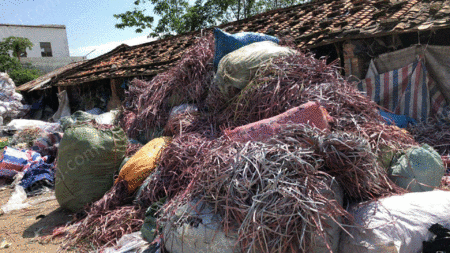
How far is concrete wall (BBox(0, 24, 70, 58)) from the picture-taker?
88.3ft

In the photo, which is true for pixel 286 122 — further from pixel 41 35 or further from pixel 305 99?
pixel 41 35

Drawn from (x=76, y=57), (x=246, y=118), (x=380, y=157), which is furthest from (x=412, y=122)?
(x=76, y=57)

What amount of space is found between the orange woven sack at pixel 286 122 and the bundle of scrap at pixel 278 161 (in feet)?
0.08

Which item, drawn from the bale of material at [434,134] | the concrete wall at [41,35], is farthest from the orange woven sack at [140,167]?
the concrete wall at [41,35]

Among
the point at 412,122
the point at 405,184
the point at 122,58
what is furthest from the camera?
the point at 122,58

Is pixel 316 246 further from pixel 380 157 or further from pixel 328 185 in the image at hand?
pixel 380 157

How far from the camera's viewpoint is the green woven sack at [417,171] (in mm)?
2365

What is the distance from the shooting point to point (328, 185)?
193 cm

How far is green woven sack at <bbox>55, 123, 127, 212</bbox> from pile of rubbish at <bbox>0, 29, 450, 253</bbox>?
0.04 feet

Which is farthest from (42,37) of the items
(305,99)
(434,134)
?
(434,134)

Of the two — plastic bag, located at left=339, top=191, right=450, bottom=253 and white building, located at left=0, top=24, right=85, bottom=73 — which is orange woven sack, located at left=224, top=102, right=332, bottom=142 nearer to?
plastic bag, located at left=339, top=191, right=450, bottom=253

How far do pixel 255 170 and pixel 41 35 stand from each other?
31.9 m

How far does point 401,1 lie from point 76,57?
76.7ft

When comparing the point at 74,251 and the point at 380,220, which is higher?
the point at 380,220
